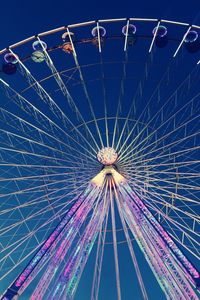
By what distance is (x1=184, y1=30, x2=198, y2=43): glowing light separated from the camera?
17625mm

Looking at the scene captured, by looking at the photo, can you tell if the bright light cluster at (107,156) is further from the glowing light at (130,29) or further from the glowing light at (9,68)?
the glowing light at (9,68)

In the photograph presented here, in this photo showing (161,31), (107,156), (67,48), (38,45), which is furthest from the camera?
(67,48)

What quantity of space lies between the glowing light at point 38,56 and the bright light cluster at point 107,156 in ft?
16.8

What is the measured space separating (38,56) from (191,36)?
7.10 m

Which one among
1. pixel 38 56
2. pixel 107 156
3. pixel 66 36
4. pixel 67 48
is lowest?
pixel 107 156

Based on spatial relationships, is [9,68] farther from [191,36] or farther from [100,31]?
[191,36]

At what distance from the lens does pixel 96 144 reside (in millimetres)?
17594

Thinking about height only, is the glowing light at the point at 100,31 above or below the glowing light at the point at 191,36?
above

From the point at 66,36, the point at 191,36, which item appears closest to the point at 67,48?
the point at 66,36

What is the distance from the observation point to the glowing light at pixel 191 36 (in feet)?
57.8

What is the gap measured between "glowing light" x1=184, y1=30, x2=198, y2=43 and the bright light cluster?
615 cm

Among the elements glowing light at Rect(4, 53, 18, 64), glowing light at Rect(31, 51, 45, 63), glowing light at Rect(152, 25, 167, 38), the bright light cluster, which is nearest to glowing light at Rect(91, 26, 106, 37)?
glowing light at Rect(152, 25, 167, 38)

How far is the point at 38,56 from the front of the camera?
718 inches

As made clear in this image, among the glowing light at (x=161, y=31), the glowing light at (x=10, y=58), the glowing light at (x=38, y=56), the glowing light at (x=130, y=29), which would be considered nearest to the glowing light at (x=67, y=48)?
the glowing light at (x=38, y=56)
